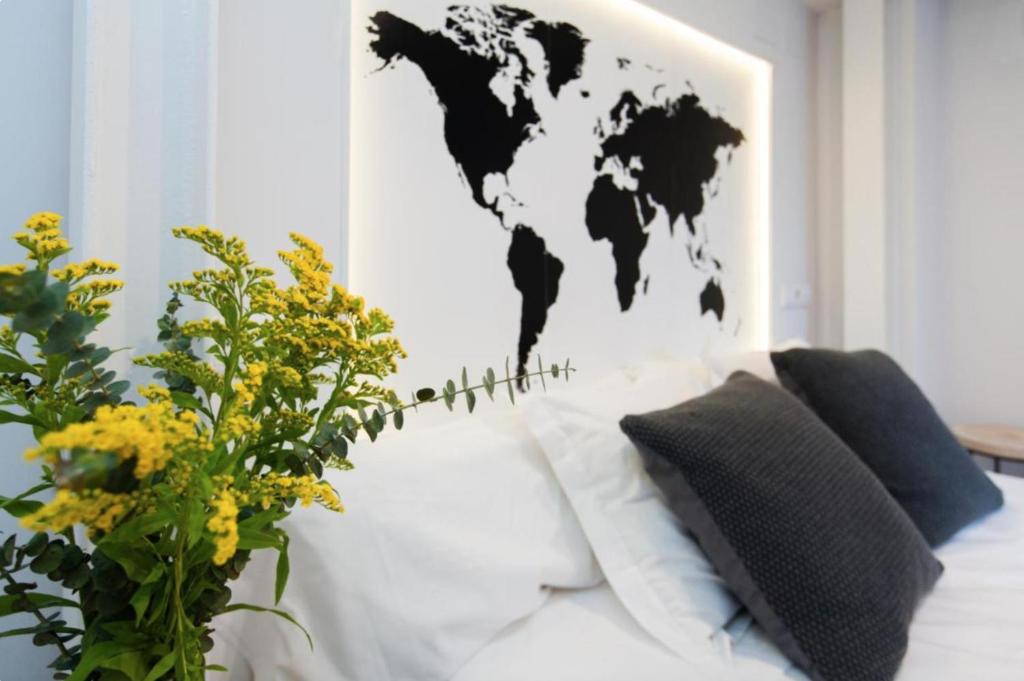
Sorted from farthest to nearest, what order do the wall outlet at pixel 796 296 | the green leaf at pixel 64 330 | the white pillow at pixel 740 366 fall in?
the wall outlet at pixel 796 296 < the white pillow at pixel 740 366 < the green leaf at pixel 64 330

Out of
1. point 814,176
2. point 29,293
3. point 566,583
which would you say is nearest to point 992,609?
point 566,583

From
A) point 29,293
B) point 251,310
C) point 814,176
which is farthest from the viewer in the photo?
point 814,176

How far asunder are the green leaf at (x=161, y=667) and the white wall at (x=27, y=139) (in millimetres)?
538

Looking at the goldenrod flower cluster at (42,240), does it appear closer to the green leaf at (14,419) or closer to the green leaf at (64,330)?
the green leaf at (64,330)

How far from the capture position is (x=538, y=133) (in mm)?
1580

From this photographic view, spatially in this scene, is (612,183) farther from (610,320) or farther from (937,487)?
(937,487)

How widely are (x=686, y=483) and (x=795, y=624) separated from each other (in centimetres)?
26

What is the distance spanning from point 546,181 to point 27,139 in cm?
109

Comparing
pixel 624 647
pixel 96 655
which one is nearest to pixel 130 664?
pixel 96 655

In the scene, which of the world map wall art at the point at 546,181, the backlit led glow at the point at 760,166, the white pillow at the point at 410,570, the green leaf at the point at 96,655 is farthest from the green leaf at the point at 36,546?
the backlit led glow at the point at 760,166

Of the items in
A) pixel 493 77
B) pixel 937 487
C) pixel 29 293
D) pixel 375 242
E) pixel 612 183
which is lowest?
pixel 937 487

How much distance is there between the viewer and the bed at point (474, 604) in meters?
0.90

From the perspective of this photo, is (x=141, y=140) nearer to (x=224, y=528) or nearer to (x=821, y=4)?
(x=224, y=528)

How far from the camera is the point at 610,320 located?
5.75 feet
